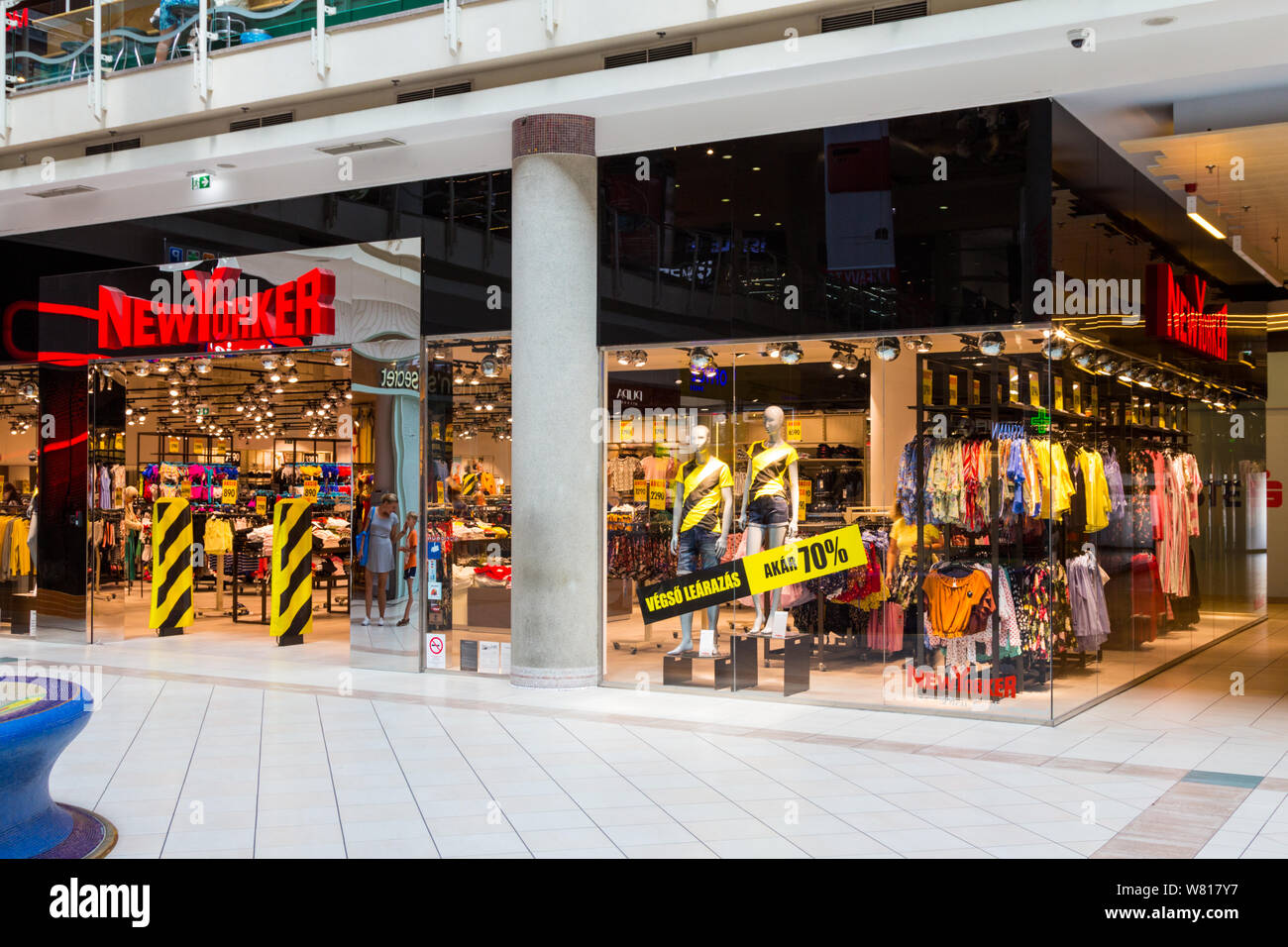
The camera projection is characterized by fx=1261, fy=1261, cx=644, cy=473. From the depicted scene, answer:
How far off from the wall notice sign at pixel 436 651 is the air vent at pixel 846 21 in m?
5.11

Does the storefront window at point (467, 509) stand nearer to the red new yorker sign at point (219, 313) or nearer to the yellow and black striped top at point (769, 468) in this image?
the red new yorker sign at point (219, 313)

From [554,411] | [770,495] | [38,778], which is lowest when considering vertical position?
[38,778]

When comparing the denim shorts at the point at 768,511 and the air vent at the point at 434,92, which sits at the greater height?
the air vent at the point at 434,92

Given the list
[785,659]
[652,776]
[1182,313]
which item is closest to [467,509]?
[785,659]

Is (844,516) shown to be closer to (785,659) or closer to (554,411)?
(785,659)

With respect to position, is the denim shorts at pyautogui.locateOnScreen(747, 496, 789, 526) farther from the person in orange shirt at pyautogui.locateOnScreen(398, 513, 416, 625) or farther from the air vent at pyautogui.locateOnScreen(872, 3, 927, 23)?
the air vent at pyautogui.locateOnScreen(872, 3, 927, 23)

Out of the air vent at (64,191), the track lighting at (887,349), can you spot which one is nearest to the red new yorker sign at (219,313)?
the air vent at (64,191)

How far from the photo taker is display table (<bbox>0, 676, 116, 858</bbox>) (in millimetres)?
4367

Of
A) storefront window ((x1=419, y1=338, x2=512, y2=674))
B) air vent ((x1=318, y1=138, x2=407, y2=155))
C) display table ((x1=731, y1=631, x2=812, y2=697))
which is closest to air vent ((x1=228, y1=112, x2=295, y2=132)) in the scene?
air vent ((x1=318, y1=138, x2=407, y2=155))

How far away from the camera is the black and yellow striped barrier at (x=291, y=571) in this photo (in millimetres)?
11188

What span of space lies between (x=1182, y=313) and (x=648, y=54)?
4849 mm

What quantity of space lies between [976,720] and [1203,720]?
1350mm

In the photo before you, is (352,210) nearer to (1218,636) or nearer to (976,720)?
(976,720)

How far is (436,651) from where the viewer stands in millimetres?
9562
